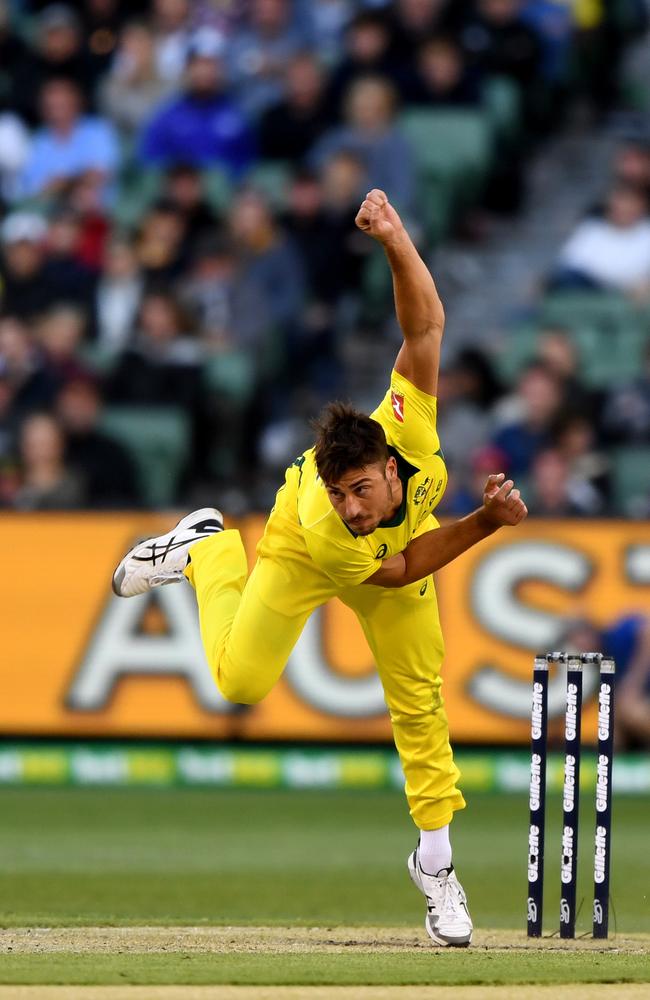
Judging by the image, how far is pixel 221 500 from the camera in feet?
36.4

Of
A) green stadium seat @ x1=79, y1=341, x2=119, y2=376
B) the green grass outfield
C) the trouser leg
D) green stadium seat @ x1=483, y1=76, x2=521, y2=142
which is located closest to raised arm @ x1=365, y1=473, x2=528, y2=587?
the trouser leg

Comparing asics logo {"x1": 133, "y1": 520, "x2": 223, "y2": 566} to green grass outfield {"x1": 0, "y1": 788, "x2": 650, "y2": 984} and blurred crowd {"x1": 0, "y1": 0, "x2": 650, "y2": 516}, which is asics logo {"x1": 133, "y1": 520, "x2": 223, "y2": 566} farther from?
blurred crowd {"x1": 0, "y1": 0, "x2": 650, "y2": 516}

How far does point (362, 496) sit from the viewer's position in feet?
17.7

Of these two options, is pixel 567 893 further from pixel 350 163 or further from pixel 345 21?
pixel 345 21

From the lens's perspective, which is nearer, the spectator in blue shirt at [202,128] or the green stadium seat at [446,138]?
the green stadium seat at [446,138]

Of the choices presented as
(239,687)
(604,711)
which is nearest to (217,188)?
(239,687)

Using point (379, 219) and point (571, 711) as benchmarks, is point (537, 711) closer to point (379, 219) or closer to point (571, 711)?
point (571, 711)

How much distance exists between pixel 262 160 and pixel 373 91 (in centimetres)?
99

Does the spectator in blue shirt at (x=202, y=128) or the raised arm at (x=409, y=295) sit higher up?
the spectator in blue shirt at (x=202, y=128)

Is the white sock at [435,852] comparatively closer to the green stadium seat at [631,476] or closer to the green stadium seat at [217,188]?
the green stadium seat at [631,476]

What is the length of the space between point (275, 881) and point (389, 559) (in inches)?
102

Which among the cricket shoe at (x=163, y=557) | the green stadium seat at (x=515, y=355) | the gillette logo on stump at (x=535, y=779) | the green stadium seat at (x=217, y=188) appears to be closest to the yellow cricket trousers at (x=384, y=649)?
the gillette logo on stump at (x=535, y=779)

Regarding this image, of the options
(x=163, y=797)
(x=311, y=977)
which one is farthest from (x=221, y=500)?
(x=311, y=977)

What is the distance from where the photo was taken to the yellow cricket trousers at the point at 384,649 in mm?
5852
